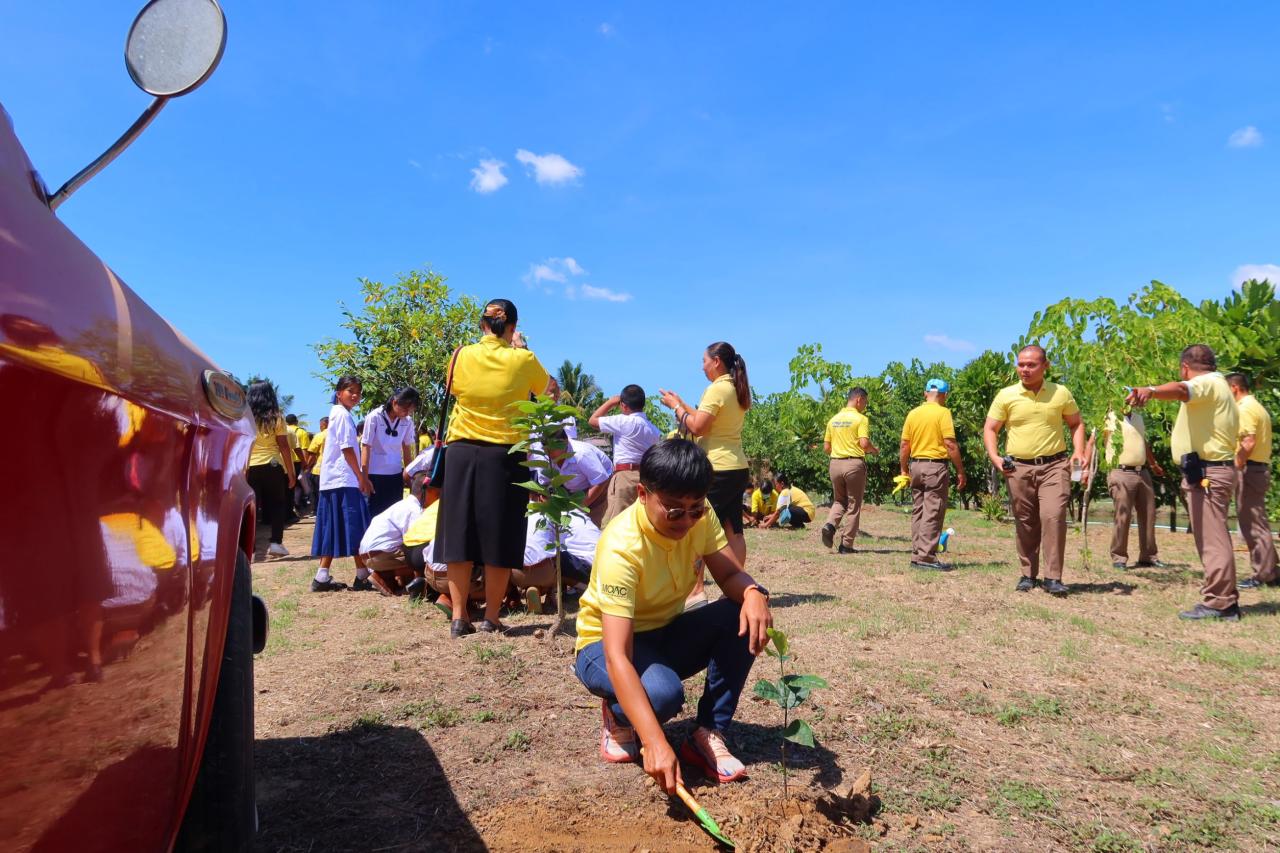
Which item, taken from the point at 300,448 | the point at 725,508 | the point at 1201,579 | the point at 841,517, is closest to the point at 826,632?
the point at 725,508

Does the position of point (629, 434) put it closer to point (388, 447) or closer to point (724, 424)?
point (724, 424)

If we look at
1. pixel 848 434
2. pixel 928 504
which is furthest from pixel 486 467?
pixel 848 434

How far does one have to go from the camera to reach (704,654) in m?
2.87

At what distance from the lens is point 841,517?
31.0ft

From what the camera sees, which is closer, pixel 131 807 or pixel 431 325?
pixel 131 807

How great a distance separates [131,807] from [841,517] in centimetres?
886

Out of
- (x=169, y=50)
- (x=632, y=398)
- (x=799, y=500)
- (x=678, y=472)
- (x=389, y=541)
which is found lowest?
(x=389, y=541)

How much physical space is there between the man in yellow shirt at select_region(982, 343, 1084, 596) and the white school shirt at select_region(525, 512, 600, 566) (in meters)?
3.07

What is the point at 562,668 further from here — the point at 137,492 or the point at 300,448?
the point at 300,448

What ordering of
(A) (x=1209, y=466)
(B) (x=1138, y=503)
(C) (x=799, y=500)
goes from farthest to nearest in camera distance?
(C) (x=799, y=500) → (B) (x=1138, y=503) → (A) (x=1209, y=466)

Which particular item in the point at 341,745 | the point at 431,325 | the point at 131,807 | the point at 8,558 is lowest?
the point at 341,745

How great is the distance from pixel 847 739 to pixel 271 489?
6483 millimetres

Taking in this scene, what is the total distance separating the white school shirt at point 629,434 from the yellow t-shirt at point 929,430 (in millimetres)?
3004

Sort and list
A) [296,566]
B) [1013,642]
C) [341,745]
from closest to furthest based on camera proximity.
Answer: [341,745] < [1013,642] < [296,566]
